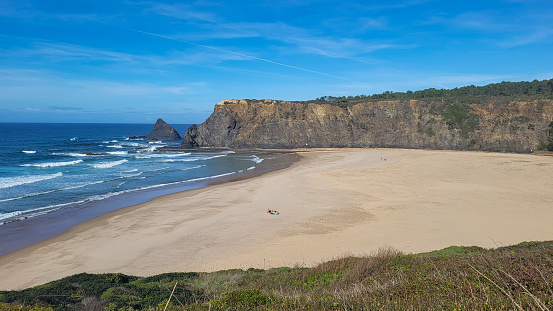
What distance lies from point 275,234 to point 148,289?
8850 millimetres

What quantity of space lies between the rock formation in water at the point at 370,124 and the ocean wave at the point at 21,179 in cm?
3829

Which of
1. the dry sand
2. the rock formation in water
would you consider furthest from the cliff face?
the dry sand

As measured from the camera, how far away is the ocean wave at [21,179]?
2979cm

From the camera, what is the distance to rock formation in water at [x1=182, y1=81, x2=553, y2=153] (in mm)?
57094

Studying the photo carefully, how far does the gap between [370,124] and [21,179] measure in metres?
58.0

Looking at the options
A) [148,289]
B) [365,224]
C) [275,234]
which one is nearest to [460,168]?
[365,224]

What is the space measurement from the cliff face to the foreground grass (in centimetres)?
5566

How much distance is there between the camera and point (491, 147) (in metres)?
55.8

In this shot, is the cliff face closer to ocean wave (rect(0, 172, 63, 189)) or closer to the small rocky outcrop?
the small rocky outcrop

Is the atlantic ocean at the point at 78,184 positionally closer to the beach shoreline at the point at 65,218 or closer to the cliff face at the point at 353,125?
the beach shoreline at the point at 65,218

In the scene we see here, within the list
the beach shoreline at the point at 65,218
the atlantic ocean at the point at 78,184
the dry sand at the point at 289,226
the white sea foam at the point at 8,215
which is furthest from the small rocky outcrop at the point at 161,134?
the white sea foam at the point at 8,215

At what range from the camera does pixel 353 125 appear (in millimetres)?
68938

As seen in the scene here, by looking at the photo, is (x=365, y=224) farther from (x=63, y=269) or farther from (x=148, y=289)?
(x=63, y=269)

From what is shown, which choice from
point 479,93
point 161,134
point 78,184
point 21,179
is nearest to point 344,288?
point 78,184
